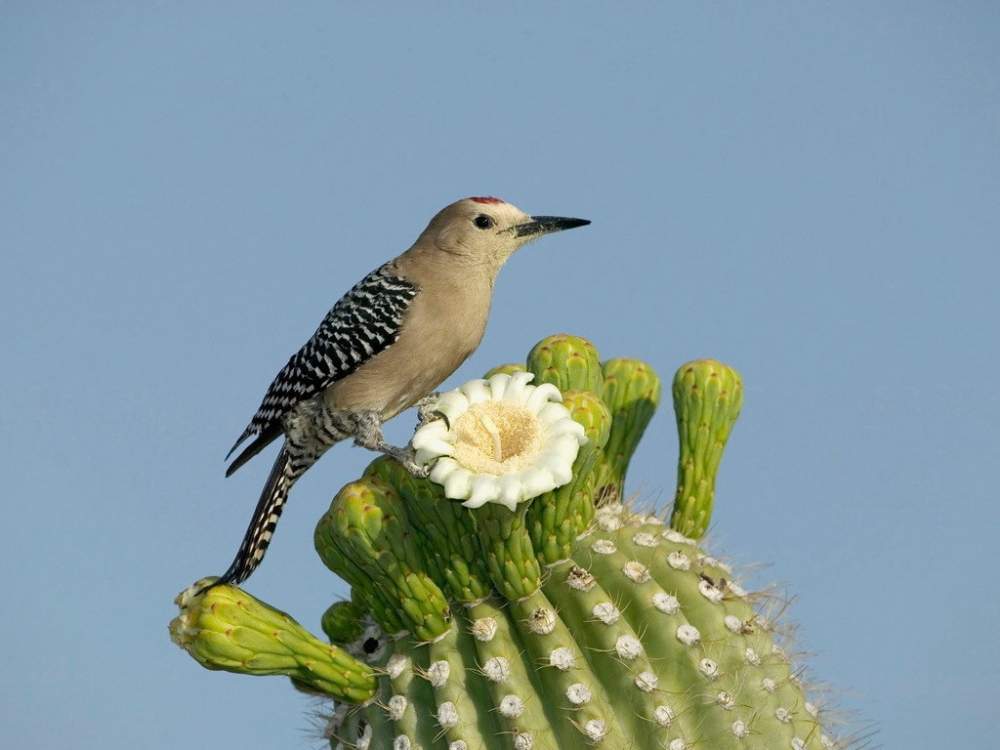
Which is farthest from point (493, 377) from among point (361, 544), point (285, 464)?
point (285, 464)

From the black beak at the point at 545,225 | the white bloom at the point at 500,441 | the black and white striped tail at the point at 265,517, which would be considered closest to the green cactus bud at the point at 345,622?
the black and white striped tail at the point at 265,517

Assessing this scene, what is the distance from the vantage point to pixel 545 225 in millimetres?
5113

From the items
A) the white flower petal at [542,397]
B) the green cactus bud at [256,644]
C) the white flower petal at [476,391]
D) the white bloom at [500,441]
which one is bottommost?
the green cactus bud at [256,644]

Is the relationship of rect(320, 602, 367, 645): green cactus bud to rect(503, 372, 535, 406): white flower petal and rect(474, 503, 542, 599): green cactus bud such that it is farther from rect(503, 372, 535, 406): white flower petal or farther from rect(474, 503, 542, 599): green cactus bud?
rect(503, 372, 535, 406): white flower petal

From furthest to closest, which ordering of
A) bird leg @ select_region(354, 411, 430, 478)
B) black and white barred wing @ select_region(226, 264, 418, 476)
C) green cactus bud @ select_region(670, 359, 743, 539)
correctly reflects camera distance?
1. black and white barred wing @ select_region(226, 264, 418, 476)
2. bird leg @ select_region(354, 411, 430, 478)
3. green cactus bud @ select_region(670, 359, 743, 539)

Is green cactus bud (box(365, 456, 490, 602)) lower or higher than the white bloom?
lower

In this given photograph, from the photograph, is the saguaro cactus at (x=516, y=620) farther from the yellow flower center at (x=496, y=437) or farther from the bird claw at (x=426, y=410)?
the bird claw at (x=426, y=410)

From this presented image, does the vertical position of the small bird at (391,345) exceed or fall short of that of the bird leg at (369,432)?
it exceeds it

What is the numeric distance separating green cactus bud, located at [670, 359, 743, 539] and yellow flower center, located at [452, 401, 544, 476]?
29.2 inches

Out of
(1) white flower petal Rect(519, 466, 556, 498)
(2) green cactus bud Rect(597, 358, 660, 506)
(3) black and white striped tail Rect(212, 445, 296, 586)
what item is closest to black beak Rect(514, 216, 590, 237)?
(2) green cactus bud Rect(597, 358, 660, 506)

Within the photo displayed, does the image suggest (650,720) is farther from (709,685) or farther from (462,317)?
(462,317)

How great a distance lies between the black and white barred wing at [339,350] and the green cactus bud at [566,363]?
1.23 metres

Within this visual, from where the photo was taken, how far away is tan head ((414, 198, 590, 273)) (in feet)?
16.8

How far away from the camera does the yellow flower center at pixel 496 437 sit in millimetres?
3162
